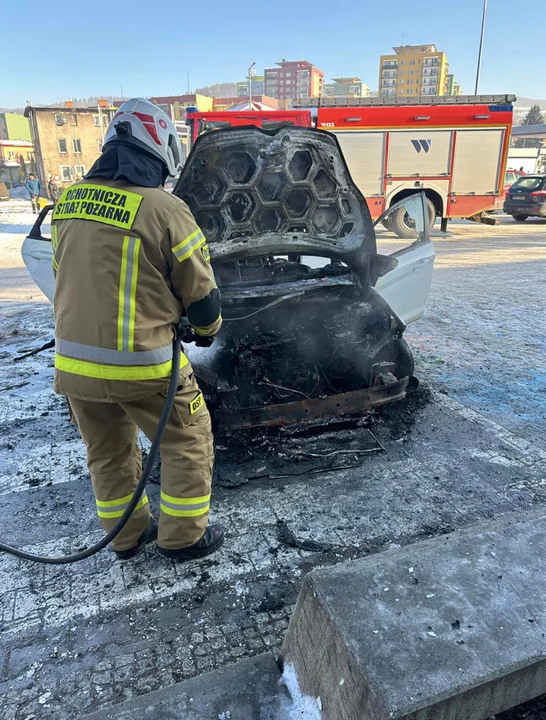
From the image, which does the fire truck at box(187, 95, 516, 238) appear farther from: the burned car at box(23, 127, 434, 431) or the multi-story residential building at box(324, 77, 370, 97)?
the multi-story residential building at box(324, 77, 370, 97)

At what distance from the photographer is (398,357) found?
4.01 meters

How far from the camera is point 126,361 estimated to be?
2.10 metres

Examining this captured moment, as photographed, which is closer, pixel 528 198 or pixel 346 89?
pixel 528 198

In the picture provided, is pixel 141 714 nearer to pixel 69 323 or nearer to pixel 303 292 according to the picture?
pixel 69 323

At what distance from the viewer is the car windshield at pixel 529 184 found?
16552 millimetres

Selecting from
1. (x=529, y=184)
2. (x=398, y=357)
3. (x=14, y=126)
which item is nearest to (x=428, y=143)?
(x=529, y=184)

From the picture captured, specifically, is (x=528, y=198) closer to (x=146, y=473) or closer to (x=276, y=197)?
(x=276, y=197)

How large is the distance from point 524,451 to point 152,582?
2575 millimetres

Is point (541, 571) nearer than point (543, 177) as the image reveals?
Yes

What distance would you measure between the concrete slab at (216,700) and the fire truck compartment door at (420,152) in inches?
516

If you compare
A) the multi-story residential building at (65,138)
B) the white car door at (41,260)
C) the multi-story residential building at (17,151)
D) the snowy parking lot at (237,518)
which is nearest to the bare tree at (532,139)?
the multi-story residential building at (65,138)

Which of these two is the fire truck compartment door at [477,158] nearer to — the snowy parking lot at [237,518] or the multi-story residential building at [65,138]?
the snowy parking lot at [237,518]

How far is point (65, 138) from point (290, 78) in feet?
301

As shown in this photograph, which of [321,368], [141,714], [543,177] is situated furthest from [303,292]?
[543,177]
